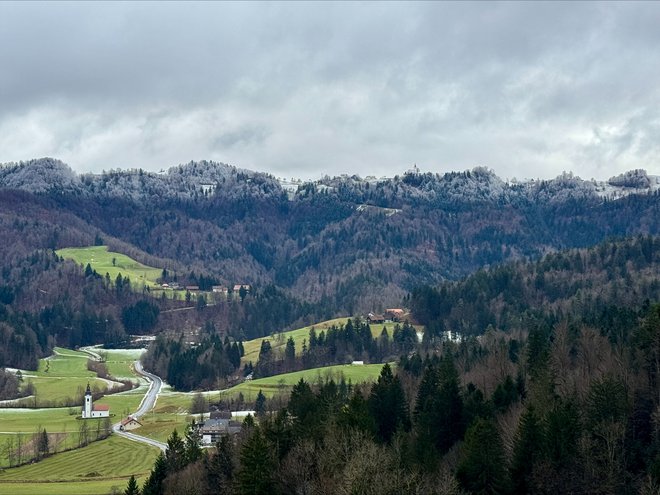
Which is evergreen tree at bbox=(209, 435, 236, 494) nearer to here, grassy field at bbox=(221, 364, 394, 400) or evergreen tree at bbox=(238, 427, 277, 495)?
evergreen tree at bbox=(238, 427, 277, 495)

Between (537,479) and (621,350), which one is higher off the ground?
(621,350)

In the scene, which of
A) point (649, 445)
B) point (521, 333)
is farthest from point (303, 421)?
point (521, 333)

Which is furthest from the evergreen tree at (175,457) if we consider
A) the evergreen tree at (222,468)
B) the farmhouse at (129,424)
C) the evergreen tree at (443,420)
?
the farmhouse at (129,424)

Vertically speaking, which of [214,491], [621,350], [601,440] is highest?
[621,350]

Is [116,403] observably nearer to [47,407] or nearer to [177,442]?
[47,407]

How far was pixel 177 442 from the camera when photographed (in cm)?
8519

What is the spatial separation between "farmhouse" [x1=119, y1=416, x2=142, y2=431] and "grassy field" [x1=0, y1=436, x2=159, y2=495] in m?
12.4

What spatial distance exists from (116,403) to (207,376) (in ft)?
104

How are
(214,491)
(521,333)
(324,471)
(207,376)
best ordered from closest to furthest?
1. (324,471)
2. (214,491)
3. (521,333)
4. (207,376)

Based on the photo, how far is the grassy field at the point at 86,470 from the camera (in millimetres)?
98000

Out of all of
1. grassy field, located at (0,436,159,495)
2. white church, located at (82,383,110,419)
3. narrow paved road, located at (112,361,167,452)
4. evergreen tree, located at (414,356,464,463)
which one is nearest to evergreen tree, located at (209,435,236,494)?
evergreen tree, located at (414,356,464,463)

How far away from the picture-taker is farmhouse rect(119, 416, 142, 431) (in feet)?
469

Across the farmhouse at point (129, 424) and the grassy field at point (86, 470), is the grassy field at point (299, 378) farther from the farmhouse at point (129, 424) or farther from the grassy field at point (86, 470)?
the grassy field at point (86, 470)

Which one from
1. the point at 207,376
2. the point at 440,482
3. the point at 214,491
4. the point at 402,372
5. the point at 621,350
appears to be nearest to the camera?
the point at 440,482
